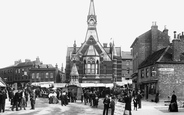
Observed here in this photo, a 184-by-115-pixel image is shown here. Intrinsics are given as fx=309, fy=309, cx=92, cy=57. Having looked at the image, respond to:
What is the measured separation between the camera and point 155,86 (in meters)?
38.4

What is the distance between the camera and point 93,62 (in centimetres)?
6875

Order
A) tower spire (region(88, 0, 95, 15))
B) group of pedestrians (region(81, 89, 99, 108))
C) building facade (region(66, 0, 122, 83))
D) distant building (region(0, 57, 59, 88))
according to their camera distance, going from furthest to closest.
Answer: distant building (region(0, 57, 59, 88)) < tower spire (region(88, 0, 95, 15)) < building facade (region(66, 0, 122, 83)) < group of pedestrians (region(81, 89, 99, 108))

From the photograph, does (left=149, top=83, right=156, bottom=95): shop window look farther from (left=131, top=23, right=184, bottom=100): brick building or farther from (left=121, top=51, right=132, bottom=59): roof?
(left=121, top=51, right=132, bottom=59): roof

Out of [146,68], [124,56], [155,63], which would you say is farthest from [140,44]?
[124,56]

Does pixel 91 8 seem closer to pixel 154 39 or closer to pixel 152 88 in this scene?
pixel 154 39

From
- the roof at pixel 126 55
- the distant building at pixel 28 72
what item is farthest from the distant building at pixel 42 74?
the roof at pixel 126 55

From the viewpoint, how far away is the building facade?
68.8 m

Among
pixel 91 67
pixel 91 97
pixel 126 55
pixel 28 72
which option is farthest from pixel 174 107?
pixel 126 55

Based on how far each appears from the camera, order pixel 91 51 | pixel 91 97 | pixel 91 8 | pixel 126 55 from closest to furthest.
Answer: pixel 91 97
pixel 91 51
pixel 91 8
pixel 126 55

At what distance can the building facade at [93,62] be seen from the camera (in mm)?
68750

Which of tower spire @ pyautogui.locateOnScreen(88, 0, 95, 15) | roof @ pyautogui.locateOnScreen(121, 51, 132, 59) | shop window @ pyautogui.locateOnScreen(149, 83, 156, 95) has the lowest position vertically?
shop window @ pyautogui.locateOnScreen(149, 83, 156, 95)

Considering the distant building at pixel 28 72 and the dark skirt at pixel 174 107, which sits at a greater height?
the distant building at pixel 28 72

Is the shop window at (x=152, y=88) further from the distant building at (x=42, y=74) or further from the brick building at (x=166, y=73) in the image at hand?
→ the distant building at (x=42, y=74)

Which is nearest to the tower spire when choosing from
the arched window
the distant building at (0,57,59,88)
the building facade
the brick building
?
the building facade
